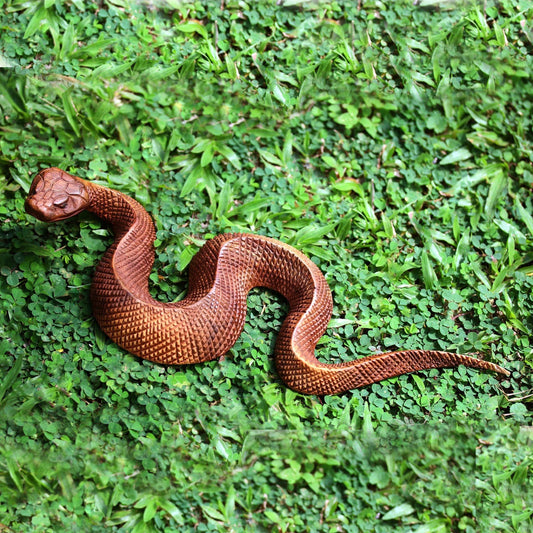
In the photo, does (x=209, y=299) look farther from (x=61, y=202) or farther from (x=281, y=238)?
(x=61, y=202)

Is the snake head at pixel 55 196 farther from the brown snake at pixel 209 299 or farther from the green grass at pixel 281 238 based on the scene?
the green grass at pixel 281 238

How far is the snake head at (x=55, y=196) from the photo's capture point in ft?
19.0

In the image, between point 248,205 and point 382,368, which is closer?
point 382,368

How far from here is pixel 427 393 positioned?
6027 millimetres

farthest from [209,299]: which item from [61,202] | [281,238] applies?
[61,202]

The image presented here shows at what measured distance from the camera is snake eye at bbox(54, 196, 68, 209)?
5849 millimetres

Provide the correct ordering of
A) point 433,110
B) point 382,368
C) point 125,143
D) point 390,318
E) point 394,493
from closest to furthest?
point 394,493
point 382,368
point 390,318
point 125,143
point 433,110

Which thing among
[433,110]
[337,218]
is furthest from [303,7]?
[337,218]

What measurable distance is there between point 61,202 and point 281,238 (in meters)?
1.99

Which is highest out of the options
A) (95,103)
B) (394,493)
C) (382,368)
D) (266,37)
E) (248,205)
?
(266,37)

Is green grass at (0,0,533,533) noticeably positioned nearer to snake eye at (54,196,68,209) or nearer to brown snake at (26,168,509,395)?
brown snake at (26,168,509,395)

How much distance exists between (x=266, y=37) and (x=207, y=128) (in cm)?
136

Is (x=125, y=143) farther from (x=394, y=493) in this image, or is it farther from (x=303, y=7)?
(x=394, y=493)

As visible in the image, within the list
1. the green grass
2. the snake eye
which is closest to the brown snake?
the snake eye
